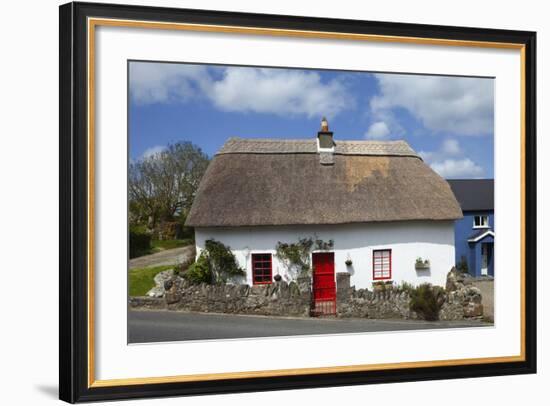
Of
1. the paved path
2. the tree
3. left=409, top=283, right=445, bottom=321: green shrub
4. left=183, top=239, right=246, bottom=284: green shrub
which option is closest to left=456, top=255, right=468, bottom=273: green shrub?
left=409, top=283, right=445, bottom=321: green shrub

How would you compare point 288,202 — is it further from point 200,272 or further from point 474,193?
point 474,193

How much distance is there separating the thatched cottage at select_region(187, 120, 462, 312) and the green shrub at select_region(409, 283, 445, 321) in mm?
158

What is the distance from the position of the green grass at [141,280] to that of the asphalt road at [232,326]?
27cm

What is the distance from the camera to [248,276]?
9422 millimetres

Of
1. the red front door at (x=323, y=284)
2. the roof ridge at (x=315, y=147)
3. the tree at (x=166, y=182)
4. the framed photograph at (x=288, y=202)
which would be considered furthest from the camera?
the roof ridge at (x=315, y=147)

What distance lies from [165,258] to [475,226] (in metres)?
4.65

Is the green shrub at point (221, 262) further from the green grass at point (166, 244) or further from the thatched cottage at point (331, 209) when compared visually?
the green grass at point (166, 244)

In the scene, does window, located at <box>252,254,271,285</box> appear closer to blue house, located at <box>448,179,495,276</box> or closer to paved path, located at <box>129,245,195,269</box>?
paved path, located at <box>129,245,195,269</box>

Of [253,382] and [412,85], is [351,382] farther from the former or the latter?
[412,85]

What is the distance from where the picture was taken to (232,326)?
8625 millimetres

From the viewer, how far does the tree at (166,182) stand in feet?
27.9

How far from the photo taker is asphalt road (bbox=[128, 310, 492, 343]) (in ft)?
26.3

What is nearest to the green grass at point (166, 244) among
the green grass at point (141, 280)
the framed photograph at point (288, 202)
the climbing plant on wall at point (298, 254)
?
the framed photograph at point (288, 202)

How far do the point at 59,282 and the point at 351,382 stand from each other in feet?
12.5
